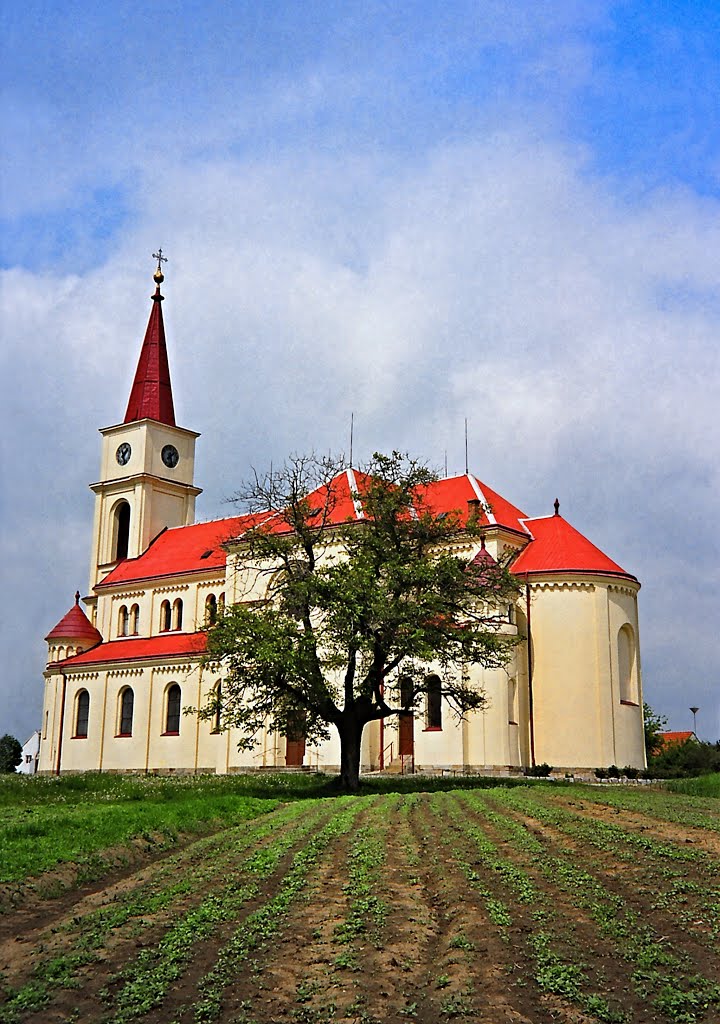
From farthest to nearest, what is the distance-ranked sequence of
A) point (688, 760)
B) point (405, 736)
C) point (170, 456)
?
1. point (170, 456)
2. point (688, 760)
3. point (405, 736)

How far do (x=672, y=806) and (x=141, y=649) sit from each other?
40.8 m

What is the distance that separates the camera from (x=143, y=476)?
6962 cm

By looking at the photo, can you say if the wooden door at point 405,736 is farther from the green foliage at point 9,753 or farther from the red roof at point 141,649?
the green foliage at point 9,753

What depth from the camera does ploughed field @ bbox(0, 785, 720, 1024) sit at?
10711 mm

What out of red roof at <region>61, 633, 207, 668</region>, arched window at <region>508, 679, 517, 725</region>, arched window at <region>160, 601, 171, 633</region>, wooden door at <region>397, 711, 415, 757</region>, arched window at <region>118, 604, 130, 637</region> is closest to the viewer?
arched window at <region>508, 679, 517, 725</region>

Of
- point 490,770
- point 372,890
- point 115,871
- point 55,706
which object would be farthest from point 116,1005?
point 55,706

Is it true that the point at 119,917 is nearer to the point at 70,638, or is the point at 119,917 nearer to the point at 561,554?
the point at 561,554

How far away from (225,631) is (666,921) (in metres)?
21.6

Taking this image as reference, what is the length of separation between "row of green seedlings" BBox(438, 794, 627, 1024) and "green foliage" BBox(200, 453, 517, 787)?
13.3 metres

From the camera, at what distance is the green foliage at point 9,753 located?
256 feet

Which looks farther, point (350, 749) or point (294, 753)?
point (294, 753)

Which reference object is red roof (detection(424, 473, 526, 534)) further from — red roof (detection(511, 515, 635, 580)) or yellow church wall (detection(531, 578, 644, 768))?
yellow church wall (detection(531, 578, 644, 768))

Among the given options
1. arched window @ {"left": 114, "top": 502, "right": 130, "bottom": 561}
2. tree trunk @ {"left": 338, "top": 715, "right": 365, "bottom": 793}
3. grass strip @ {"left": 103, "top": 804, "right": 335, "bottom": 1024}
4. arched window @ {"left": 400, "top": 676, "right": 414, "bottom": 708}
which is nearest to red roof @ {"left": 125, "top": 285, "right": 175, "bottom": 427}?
arched window @ {"left": 114, "top": 502, "right": 130, "bottom": 561}

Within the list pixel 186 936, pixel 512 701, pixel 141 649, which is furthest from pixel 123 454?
pixel 186 936
